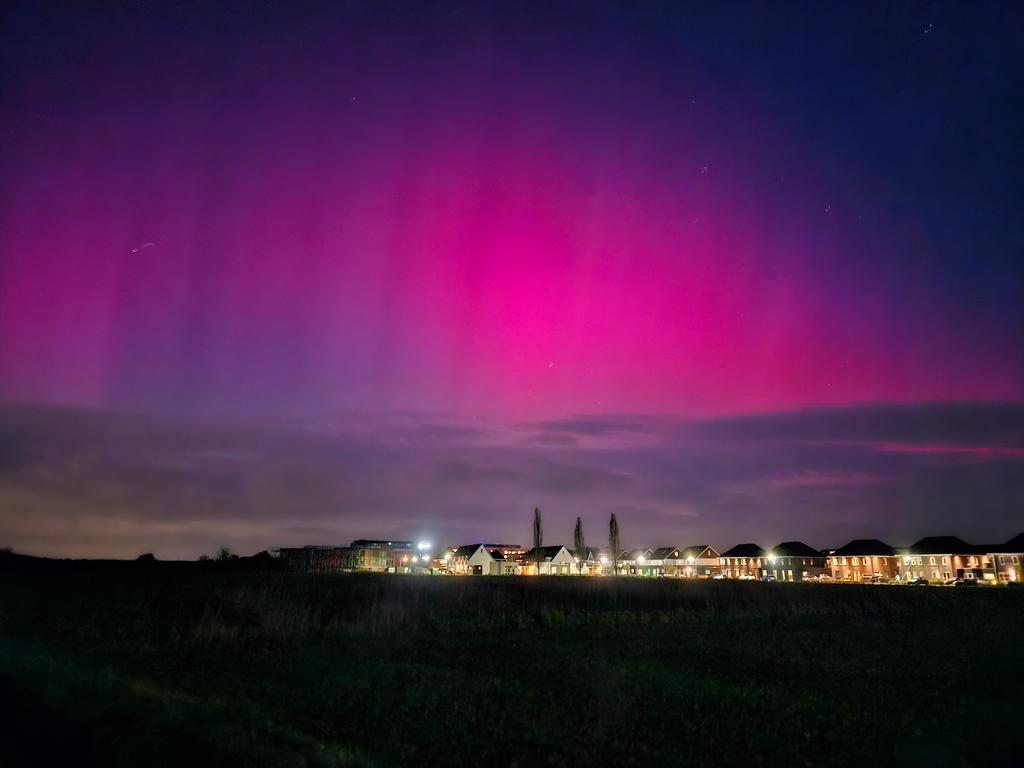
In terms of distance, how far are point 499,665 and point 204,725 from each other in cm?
1161

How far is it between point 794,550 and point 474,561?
81.0 metres

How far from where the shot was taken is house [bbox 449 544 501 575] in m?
169

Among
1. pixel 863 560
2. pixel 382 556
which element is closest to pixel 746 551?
pixel 863 560

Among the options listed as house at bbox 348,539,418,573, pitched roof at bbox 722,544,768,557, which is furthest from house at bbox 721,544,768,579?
house at bbox 348,539,418,573

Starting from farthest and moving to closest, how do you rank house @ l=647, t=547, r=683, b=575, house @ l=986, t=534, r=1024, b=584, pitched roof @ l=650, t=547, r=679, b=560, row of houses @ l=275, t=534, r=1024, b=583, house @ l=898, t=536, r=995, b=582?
pitched roof @ l=650, t=547, r=679, b=560
house @ l=647, t=547, r=683, b=575
row of houses @ l=275, t=534, r=1024, b=583
house @ l=898, t=536, r=995, b=582
house @ l=986, t=534, r=1024, b=584

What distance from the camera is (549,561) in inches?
6585

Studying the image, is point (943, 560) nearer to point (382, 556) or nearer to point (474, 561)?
point (474, 561)

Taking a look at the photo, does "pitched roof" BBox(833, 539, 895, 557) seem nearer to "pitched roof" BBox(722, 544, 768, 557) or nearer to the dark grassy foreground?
"pitched roof" BBox(722, 544, 768, 557)

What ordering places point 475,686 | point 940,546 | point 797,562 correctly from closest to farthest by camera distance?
point 475,686 < point 940,546 < point 797,562

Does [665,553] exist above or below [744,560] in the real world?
above

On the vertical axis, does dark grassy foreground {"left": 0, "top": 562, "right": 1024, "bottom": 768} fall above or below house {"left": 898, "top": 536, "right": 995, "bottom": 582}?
above

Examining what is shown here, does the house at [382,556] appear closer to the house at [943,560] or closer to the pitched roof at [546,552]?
the pitched roof at [546,552]

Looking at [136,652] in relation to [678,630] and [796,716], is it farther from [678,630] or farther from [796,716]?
[678,630]

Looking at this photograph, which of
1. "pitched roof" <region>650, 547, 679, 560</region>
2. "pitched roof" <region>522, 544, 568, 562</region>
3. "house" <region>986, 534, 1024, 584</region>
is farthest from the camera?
"pitched roof" <region>650, 547, 679, 560</region>
